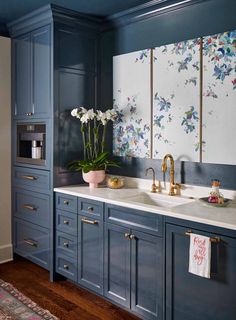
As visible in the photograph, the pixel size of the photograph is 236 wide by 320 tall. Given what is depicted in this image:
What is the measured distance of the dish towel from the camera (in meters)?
2.11

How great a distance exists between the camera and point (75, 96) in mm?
3438

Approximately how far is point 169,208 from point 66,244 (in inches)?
47.3

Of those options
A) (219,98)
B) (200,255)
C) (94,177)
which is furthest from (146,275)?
(219,98)

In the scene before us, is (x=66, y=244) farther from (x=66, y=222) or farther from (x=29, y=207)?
(x=29, y=207)

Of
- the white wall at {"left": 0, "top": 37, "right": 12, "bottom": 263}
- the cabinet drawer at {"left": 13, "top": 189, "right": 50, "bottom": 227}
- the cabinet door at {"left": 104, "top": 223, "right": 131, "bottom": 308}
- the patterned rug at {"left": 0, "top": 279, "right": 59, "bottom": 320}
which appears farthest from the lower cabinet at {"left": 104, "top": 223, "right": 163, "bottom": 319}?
the white wall at {"left": 0, "top": 37, "right": 12, "bottom": 263}

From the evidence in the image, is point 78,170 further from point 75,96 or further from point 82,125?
point 75,96

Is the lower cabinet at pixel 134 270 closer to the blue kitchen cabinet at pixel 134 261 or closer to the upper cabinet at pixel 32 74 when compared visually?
the blue kitchen cabinet at pixel 134 261

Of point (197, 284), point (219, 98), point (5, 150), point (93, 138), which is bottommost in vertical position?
point (197, 284)

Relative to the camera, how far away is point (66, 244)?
3.20 metres

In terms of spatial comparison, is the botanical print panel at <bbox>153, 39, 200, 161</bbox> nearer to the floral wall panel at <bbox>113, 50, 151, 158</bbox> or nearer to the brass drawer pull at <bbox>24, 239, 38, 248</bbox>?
the floral wall panel at <bbox>113, 50, 151, 158</bbox>

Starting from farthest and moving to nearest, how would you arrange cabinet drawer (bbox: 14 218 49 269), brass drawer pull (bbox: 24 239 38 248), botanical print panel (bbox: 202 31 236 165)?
brass drawer pull (bbox: 24 239 38 248), cabinet drawer (bbox: 14 218 49 269), botanical print panel (bbox: 202 31 236 165)

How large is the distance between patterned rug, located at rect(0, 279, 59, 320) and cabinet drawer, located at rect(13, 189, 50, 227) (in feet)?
2.18

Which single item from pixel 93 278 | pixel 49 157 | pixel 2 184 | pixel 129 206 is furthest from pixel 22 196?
pixel 129 206

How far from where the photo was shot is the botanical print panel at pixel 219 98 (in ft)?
8.68
